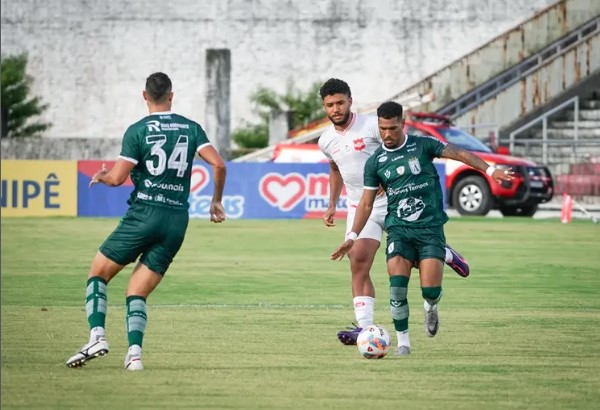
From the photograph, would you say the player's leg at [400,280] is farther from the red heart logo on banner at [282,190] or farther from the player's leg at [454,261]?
the red heart logo on banner at [282,190]

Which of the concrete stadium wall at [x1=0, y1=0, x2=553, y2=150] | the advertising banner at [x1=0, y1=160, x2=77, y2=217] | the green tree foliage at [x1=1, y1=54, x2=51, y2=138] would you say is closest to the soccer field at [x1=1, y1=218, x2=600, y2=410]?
the advertising banner at [x1=0, y1=160, x2=77, y2=217]

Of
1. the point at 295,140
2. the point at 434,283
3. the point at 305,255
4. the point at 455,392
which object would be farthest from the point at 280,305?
the point at 295,140

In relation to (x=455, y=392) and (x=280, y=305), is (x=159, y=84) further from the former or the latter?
(x=280, y=305)

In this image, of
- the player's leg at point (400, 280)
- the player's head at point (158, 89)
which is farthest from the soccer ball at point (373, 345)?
the player's head at point (158, 89)

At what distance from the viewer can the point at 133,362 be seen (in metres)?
10.8

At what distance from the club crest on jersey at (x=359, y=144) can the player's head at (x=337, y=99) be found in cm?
18

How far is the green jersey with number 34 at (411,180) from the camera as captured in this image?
40.2 feet

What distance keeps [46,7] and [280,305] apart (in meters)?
44.7

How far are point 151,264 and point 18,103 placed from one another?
47.2 meters

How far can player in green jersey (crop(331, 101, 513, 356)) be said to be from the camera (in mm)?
12188

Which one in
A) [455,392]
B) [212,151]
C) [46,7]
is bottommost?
[455,392]

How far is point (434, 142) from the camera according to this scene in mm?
12359

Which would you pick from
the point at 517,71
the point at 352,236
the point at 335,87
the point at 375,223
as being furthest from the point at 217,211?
the point at 517,71

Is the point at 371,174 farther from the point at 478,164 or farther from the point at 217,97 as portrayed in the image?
the point at 217,97
